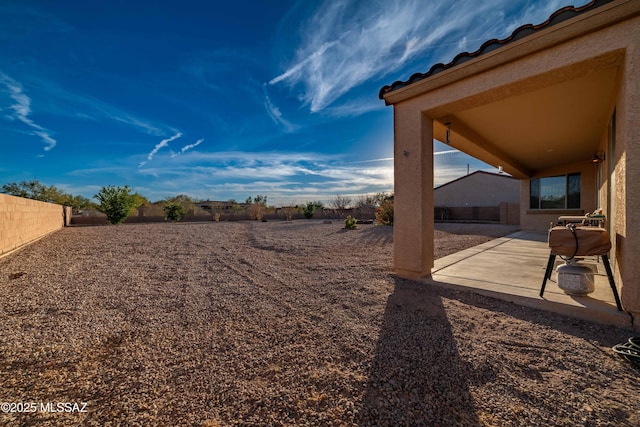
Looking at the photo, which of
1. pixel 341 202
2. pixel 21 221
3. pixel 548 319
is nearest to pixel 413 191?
pixel 548 319

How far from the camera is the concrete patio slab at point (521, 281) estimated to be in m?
2.69

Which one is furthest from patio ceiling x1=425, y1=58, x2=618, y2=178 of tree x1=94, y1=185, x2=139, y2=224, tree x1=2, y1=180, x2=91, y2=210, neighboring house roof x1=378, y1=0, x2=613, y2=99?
tree x1=2, y1=180, x2=91, y2=210

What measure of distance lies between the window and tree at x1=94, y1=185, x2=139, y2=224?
21.5 meters

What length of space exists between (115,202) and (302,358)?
18.4 m

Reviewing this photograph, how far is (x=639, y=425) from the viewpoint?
1.35 metres

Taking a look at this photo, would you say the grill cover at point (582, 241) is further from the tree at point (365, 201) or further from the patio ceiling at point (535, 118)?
the tree at point (365, 201)

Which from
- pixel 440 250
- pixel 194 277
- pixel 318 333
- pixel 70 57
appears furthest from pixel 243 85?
pixel 318 333

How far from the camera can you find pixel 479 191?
21.7 metres

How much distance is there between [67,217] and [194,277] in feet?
52.6

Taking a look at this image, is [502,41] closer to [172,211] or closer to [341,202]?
[172,211]

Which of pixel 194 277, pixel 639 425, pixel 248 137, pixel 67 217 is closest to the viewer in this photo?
pixel 639 425

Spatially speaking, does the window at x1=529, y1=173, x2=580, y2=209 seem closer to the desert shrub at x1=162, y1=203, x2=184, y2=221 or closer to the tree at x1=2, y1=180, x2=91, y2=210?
the desert shrub at x1=162, y1=203, x2=184, y2=221

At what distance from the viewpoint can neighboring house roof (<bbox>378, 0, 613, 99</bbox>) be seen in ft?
8.45

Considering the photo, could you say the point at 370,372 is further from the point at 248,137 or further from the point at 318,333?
the point at 248,137
